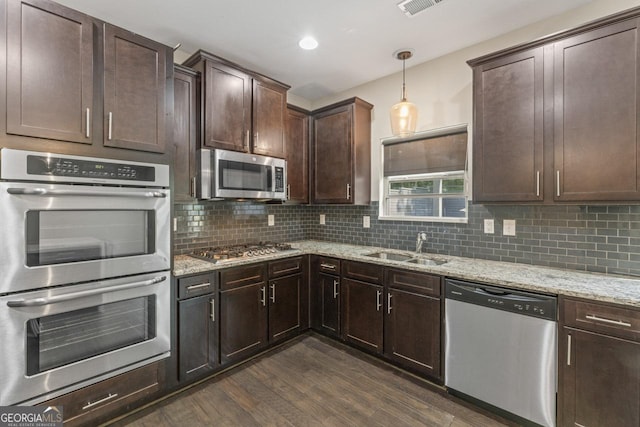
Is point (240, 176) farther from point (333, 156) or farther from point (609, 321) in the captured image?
point (609, 321)

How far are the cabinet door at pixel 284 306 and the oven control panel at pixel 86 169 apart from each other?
1454mm

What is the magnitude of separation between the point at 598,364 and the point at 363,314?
1616 mm

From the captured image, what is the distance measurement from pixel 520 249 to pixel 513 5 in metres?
1.85

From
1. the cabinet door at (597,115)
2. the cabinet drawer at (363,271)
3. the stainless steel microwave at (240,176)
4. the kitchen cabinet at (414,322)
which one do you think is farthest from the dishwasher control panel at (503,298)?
the stainless steel microwave at (240,176)

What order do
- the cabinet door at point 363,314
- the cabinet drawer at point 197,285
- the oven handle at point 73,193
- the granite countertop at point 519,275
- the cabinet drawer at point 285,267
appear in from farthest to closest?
the cabinet drawer at point 285,267 → the cabinet door at point 363,314 → the cabinet drawer at point 197,285 → the granite countertop at point 519,275 → the oven handle at point 73,193

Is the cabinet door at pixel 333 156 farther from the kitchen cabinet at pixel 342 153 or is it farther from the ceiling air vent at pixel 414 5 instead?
the ceiling air vent at pixel 414 5

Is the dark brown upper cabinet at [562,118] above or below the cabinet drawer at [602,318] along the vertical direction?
above

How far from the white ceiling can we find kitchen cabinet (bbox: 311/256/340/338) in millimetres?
2029

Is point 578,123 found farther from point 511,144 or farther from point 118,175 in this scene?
point 118,175

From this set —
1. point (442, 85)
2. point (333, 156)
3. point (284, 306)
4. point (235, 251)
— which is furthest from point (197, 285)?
point (442, 85)

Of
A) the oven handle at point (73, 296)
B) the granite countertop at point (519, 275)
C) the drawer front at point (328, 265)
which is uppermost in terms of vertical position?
the granite countertop at point (519, 275)

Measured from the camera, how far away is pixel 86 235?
1768 millimetres

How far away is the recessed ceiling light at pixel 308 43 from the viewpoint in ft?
8.32

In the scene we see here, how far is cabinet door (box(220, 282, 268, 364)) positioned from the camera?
248cm
